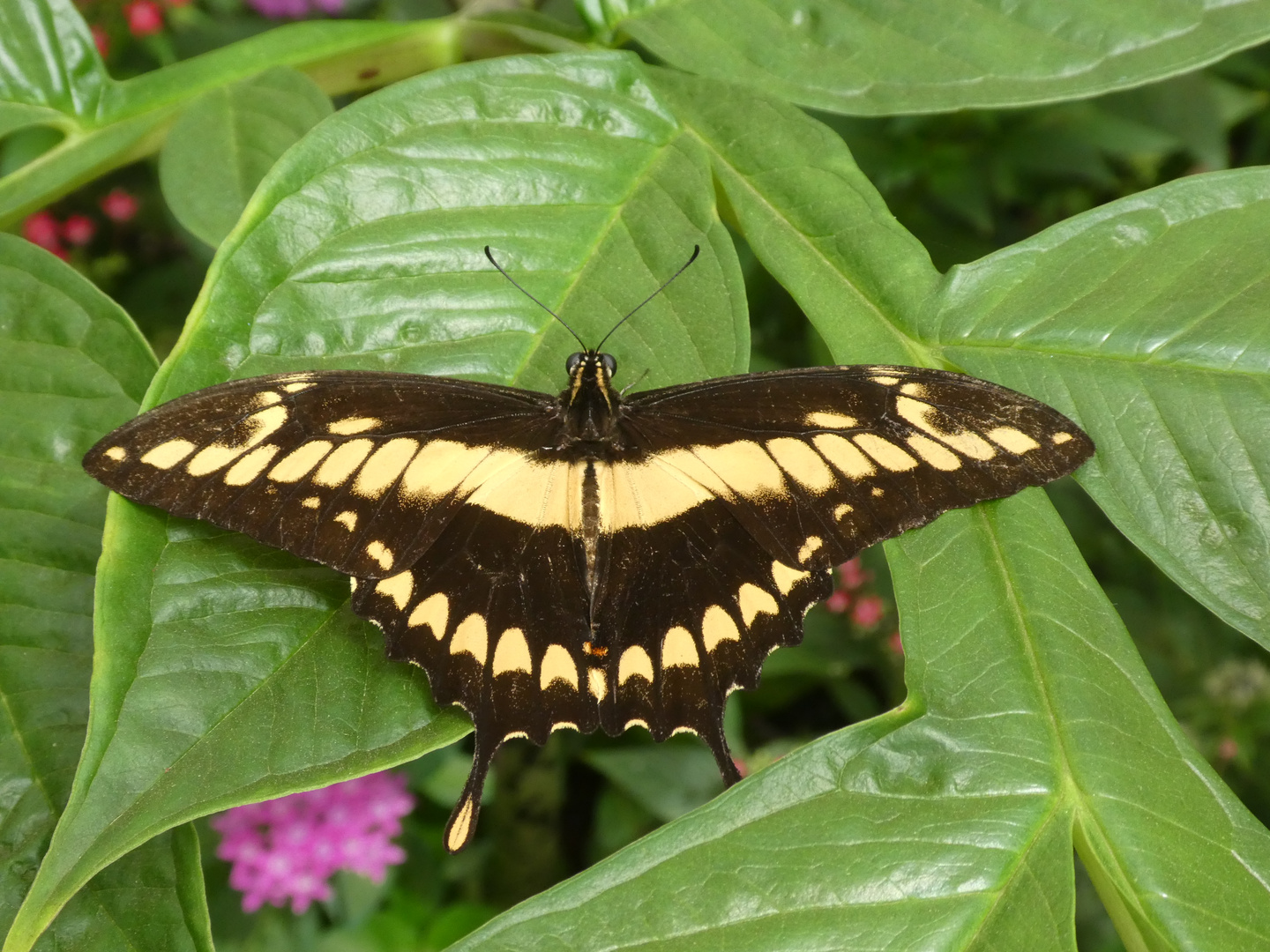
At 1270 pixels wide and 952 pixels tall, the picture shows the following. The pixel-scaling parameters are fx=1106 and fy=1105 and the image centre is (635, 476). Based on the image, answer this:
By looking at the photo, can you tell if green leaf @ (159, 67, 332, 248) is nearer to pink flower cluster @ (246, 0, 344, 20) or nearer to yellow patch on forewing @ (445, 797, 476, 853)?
yellow patch on forewing @ (445, 797, 476, 853)

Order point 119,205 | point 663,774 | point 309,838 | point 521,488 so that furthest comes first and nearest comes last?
point 119,205, point 663,774, point 309,838, point 521,488

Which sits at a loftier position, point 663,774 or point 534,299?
point 534,299

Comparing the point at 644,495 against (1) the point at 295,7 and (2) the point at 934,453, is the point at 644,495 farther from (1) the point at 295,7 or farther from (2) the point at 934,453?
(1) the point at 295,7

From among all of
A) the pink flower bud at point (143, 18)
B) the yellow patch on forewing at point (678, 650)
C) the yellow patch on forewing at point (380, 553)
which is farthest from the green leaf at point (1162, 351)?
the pink flower bud at point (143, 18)

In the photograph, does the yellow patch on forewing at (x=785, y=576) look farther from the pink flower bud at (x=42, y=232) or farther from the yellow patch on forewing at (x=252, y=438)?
the pink flower bud at (x=42, y=232)

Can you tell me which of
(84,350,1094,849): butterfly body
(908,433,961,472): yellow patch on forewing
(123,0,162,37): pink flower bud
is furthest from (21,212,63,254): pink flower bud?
(908,433,961,472): yellow patch on forewing

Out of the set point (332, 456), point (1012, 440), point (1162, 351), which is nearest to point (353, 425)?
point (332, 456)
